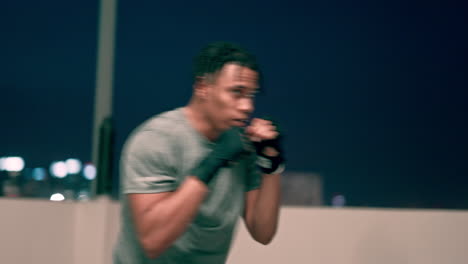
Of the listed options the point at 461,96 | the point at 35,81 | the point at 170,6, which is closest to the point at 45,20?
the point at 35,81

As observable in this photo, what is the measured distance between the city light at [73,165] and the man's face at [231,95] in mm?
1791

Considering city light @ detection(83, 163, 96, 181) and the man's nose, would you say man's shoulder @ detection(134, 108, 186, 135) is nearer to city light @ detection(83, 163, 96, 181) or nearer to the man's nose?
the man's nose

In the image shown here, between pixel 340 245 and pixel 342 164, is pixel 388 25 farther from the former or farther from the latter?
pixel 340 245

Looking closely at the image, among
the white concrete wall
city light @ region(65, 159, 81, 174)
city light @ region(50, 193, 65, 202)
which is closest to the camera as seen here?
the white concrete wall

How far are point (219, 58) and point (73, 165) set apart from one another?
6.17 feet

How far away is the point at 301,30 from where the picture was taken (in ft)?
9.55

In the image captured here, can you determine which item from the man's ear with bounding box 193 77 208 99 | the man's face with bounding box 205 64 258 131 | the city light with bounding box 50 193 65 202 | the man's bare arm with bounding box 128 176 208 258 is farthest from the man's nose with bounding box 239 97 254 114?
the city light with bounding box 50 193 65 202

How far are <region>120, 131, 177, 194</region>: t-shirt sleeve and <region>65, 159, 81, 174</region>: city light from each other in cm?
175

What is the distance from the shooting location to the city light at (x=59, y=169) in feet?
9.38

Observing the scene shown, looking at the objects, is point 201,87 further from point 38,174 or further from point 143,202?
point 38,174

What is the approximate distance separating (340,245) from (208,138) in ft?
4.42

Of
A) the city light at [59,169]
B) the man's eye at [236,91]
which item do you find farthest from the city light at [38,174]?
the man's eye at [236,91]

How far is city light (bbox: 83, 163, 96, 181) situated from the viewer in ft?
9.05

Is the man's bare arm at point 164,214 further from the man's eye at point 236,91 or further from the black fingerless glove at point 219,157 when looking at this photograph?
the man's eye at point 236,91
